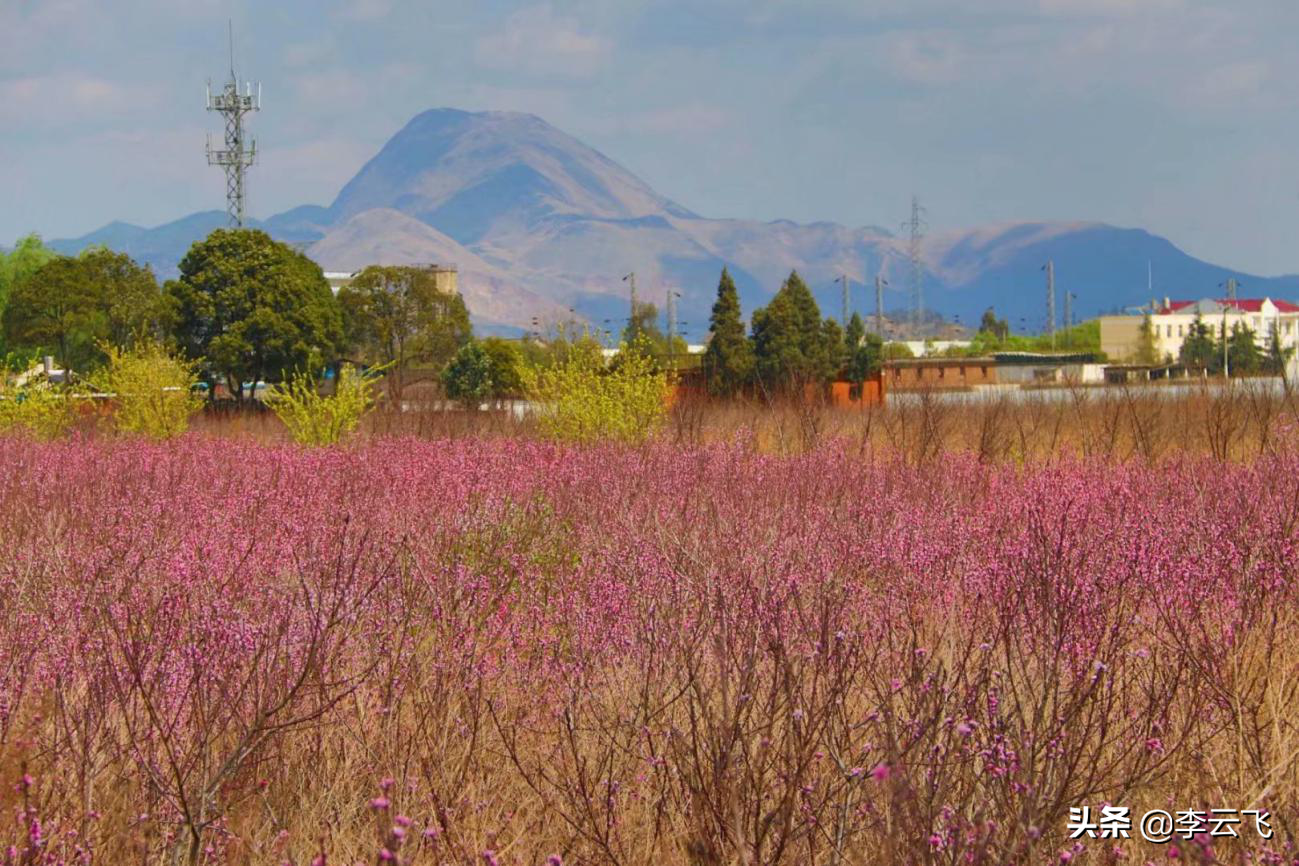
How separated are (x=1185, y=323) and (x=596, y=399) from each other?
458 feet

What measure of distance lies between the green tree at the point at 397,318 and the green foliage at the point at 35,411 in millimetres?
53363

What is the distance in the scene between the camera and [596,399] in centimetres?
1611

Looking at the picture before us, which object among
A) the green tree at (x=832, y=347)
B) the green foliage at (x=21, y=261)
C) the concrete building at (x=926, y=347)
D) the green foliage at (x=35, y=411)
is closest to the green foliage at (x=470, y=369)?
the green tree at (x=832, y=347)

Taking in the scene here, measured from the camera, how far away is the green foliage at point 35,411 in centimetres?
1833

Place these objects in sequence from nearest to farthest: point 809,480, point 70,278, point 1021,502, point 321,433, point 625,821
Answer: point 625,821 → point 1021,502 → point 809,480 → point 321,433 → point 70,278

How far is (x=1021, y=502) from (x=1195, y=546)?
2057 mm

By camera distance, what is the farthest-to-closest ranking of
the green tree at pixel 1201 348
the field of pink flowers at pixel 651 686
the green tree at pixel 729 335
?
the green tree at pixel 1201 348
the green tree at pixel 729 335
the field of pink flowers at pixel 651 686

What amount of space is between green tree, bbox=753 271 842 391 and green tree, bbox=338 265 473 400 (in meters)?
24.9

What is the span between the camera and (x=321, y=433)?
1705 cm

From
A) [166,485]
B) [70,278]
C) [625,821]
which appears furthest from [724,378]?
[625,821]

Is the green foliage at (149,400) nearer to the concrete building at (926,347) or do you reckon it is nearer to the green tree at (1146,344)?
the concrete building at (926,347)

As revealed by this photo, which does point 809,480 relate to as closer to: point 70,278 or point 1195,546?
point 1195,546

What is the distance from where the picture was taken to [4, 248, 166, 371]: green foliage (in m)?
51.3

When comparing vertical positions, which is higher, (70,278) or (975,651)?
(70,278)
